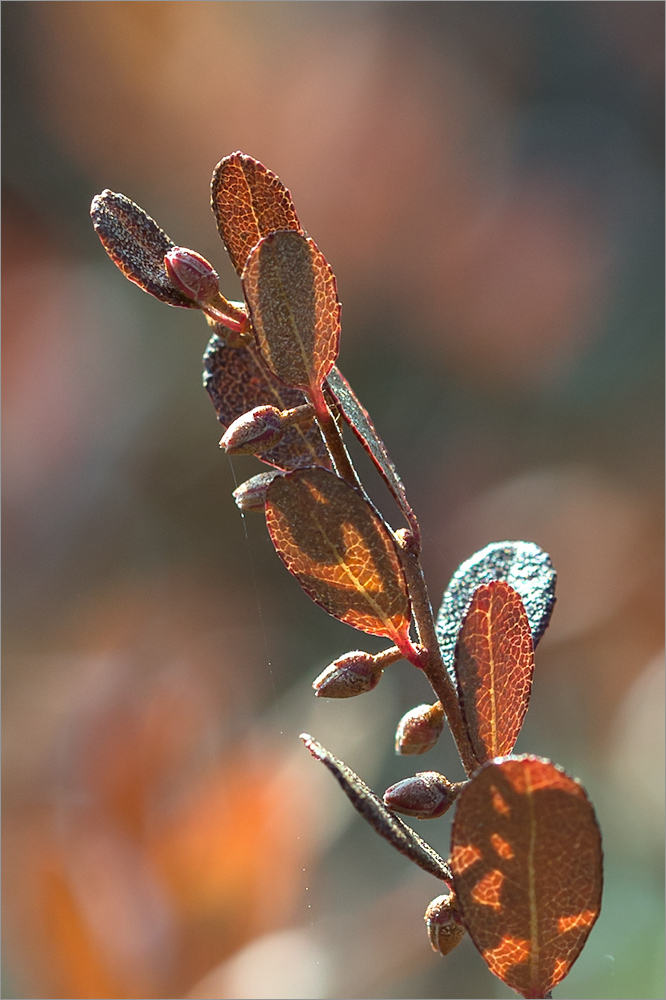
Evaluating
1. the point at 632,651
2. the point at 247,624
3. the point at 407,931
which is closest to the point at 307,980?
the point at 407,931

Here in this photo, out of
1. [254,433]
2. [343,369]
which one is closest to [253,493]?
[254,433]

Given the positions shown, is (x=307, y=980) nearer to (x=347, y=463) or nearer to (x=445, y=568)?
(x=445, y=568)

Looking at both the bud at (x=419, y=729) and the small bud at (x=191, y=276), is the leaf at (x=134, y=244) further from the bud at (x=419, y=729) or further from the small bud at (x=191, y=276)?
the bud at (x=419, y=729)

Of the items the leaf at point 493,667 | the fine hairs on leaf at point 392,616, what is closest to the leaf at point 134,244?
the fine hairs on leaf at point 392,616

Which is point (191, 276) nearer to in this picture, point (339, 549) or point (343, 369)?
point (339, 549)

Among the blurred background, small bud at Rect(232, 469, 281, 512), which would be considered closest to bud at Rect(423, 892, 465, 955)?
small bud at Rect(232, 469, 281, 512)

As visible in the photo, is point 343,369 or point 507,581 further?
point 343,369

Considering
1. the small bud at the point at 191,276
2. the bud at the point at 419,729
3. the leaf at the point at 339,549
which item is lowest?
the bud at the point at 419,729

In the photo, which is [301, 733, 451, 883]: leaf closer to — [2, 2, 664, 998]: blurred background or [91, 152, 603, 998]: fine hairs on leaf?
[91, 152, 603, 998]: fine hairs on leaf
